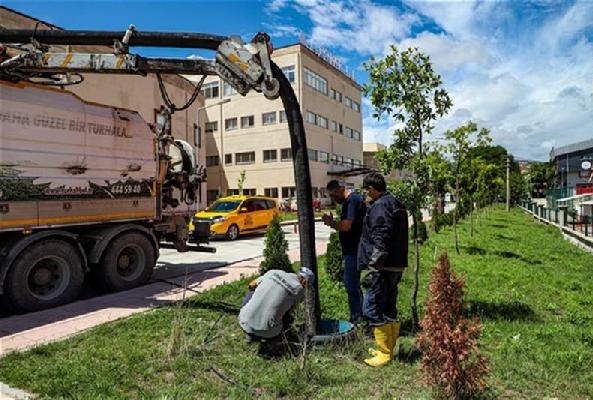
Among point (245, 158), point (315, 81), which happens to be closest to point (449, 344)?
point (245, 158)

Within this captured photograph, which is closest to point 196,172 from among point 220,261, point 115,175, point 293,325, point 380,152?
point 115,175

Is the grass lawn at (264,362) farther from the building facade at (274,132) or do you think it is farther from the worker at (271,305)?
the building facade at (274,132)

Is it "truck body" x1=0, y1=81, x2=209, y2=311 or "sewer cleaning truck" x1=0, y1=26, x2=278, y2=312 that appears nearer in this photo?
"sewer cleaning truck" x1=0, y1=26, x2=278, y2=312

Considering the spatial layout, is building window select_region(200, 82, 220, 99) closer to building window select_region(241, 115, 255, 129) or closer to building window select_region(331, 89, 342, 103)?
building window select_region(241, 115, 255, 129)

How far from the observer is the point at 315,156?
48.7 meters

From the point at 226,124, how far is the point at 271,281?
155 feet

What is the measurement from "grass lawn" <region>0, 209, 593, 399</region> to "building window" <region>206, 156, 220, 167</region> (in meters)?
45.1

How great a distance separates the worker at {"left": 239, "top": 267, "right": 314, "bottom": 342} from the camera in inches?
Result: 178

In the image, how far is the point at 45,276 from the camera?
7316 mm

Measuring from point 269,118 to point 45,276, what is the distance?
40791mm

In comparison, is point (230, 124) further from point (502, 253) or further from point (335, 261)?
point (335, 261)

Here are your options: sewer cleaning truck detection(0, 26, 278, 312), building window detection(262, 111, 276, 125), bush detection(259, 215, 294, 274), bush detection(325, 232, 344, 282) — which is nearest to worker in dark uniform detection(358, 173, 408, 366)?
sewer cleaning truck detection(0, 26, 278, 312)

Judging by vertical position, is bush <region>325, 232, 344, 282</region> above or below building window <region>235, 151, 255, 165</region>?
below

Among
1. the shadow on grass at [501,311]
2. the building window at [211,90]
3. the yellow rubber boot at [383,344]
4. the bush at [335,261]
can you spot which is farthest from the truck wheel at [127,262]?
the building window at [211,90]
